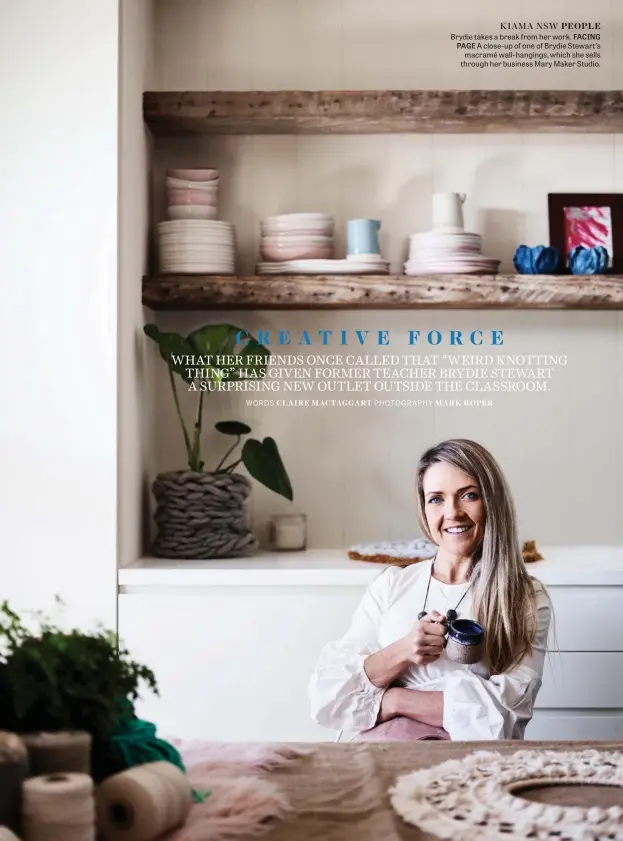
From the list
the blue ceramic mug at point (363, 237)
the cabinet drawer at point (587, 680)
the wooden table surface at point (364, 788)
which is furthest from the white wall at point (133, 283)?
the wooden table surface at point (364, 788)

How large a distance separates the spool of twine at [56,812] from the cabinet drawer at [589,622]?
1.90m

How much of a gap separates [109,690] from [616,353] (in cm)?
246

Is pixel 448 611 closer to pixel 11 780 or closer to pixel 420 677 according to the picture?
pixel 420 677

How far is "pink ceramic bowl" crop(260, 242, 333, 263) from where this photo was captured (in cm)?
309

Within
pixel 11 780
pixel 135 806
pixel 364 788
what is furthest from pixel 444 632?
pixel 11 780

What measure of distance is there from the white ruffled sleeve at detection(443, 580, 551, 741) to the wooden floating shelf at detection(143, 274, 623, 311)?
1.31 meters

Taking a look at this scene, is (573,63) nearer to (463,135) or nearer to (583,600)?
(463,135)

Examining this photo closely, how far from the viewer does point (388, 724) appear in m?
1.97

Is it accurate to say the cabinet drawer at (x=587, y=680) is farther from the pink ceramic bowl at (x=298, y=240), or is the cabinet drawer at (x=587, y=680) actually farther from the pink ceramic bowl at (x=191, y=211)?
the pink ceramic bowl at (x=191, y=211)

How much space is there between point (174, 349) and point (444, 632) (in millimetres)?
1316

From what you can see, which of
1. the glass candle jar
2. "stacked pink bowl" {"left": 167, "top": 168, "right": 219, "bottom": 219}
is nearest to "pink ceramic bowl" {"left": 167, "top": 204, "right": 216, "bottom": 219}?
"stacked pink bowl" {"left": 167, "top": 168, "right": 219, "bottom": 219}

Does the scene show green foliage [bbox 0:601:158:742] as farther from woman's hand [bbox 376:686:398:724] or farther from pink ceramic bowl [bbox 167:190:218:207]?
pink ceramic bowl [bbox 167:190:218:207]

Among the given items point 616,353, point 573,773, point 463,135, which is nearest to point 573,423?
point 616,353

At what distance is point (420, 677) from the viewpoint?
2.02 meters
